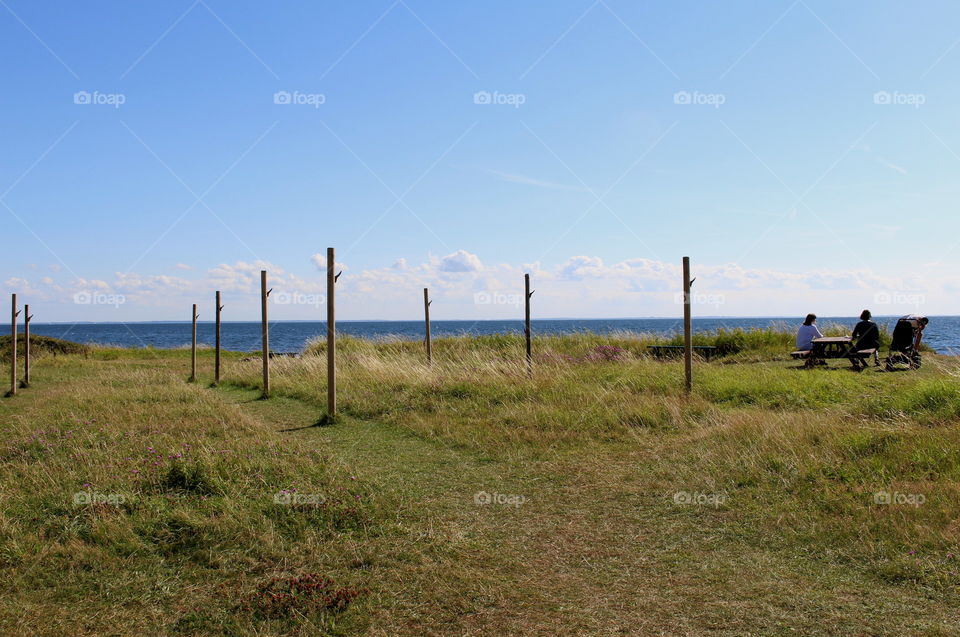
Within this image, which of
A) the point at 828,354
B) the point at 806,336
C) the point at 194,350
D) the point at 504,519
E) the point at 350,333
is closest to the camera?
the point at 504,519

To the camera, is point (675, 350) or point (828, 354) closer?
point (828, 354)

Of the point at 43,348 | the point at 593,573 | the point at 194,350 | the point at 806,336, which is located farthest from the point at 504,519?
the point at 43,348

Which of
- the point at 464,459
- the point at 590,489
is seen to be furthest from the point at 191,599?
the point at 464,459

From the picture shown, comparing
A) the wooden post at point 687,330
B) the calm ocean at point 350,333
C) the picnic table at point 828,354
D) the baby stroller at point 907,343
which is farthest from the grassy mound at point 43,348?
the baby stroller at point 907,343

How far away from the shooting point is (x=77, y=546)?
4695mm

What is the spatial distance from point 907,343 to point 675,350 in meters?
5.55

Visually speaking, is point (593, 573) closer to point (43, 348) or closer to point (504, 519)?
point (504, 519)

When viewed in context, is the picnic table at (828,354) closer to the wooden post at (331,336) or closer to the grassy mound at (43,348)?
the wooden post at (331,336)

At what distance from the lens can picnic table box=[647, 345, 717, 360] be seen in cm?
1871

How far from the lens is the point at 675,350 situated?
18859 millimetres

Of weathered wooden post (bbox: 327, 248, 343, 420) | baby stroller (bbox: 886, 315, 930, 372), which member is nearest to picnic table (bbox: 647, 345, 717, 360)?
baby stroller (bbox: 886, 315, 930, 372)

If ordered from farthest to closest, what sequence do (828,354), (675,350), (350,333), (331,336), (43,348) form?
(350,333)
(43,348)
(675,350)
(828,354)
(331,336)

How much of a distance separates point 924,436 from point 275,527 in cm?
650

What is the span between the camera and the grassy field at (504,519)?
12.7ft
